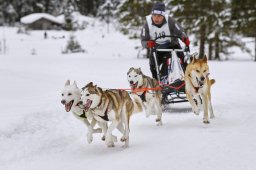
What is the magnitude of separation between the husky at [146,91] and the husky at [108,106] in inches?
48.2

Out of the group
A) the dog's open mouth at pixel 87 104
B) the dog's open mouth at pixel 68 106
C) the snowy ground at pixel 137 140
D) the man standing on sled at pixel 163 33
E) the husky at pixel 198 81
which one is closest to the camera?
the snowy ground at pixel 137 140

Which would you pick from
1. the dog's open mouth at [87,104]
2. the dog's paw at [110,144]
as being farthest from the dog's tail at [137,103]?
the dog's open mouth at [87,104]

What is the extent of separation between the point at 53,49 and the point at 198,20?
→ 792 inches

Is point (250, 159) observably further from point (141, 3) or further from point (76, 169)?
point (141, 3)

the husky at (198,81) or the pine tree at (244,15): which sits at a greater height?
the pine tree at (244,15)

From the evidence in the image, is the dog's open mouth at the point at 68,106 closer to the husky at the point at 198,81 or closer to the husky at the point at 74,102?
the husky at the point at 74,102

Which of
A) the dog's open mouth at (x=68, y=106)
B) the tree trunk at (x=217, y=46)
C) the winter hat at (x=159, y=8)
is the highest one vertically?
the winter hat at (x=159, y=8)

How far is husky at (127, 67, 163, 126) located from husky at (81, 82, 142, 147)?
1.22m

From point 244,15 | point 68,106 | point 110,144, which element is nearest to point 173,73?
point 110,144

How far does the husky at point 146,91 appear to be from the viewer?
6820 mm

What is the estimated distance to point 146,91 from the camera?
7012mm

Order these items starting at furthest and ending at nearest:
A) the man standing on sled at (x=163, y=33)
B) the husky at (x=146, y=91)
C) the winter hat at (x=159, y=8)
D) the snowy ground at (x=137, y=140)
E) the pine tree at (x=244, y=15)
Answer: the pine tree at (x=244, y=15) < the man standing on sled at (x=163, y=33) < the winter hat at (x=159, y=8) < the husky at (x=146, y=91) < the snowy ground at (x=137, y=140)

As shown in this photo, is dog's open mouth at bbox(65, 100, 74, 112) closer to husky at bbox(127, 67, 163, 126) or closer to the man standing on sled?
husky at bbox(127, 67, 163, 126)

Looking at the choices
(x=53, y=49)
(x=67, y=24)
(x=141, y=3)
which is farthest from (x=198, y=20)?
(x=67, y=24)
